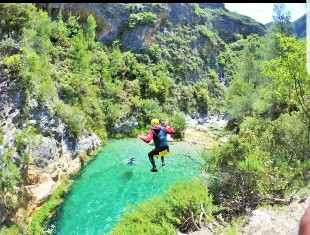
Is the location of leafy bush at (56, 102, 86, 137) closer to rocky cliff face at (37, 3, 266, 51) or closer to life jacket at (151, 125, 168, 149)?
life jacket at (151, 125, 168, 149)

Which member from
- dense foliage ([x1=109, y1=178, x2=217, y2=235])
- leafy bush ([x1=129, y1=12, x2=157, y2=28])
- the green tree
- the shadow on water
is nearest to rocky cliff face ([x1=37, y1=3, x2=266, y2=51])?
leafy bush ([x1=129, y1=12, x2=157, y2=28])

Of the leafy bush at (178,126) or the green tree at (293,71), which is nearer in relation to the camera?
the green tree at (293,71)

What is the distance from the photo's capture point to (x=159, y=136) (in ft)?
35.4

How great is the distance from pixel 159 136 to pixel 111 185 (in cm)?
1188

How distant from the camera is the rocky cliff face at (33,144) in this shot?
16.8 metres

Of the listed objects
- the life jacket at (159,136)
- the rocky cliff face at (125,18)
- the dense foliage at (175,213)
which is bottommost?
the dense foliage at (175,213)

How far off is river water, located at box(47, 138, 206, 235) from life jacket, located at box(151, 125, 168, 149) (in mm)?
4447

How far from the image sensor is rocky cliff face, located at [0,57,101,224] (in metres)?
16.8

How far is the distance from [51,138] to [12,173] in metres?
5.98

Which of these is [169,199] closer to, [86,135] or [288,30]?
[86,135]

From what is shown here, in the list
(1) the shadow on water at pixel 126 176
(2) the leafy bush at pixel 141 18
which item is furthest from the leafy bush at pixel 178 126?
(2) the leafy bush at pixel 141 18

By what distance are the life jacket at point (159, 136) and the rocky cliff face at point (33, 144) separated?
26.7ft

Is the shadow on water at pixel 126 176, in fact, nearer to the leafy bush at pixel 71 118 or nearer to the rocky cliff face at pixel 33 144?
the rocky cliff face at pixel 33 144

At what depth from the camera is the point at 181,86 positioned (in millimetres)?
47375
